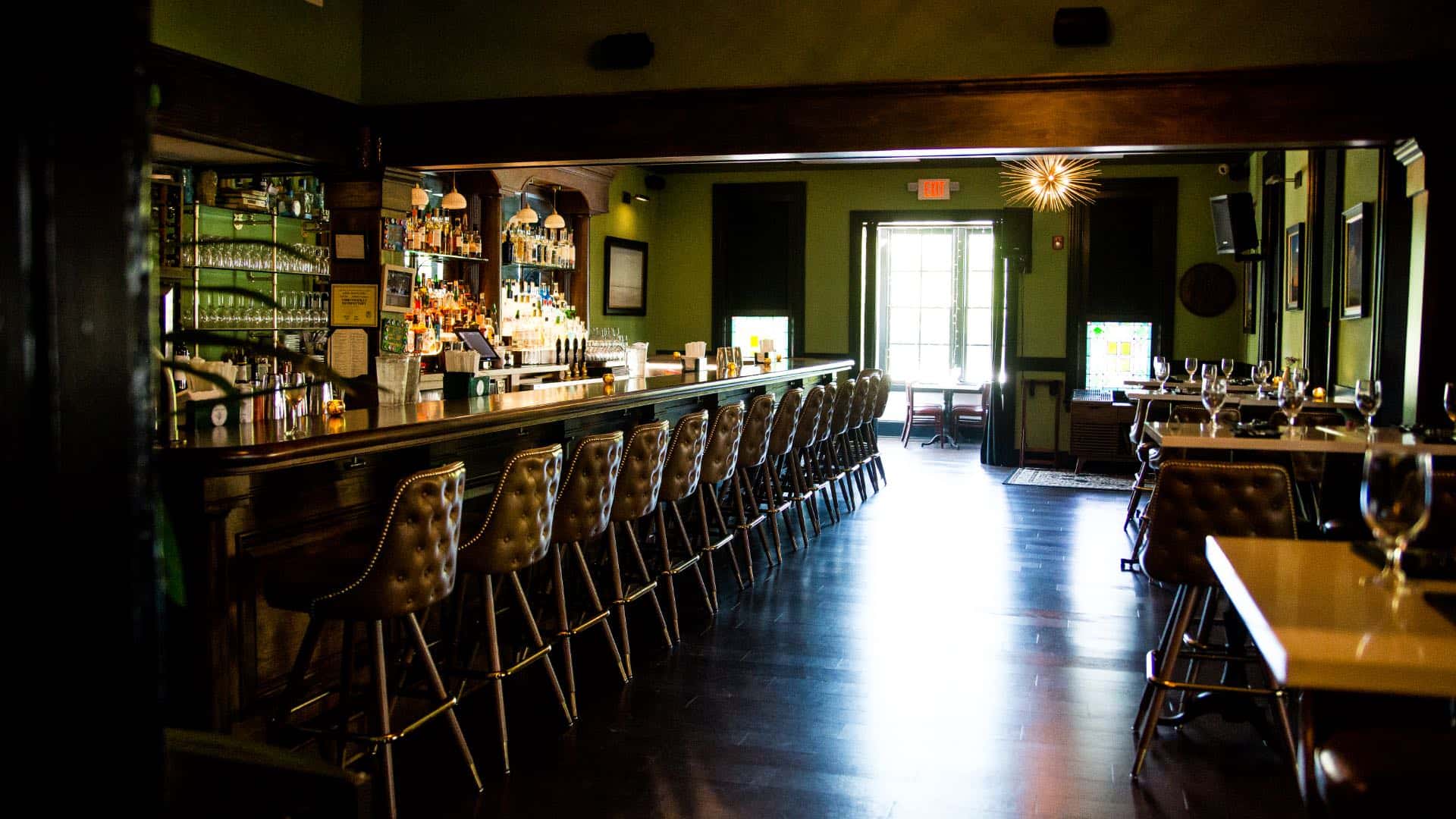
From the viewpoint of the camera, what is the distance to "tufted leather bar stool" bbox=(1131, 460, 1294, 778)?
3498 mm

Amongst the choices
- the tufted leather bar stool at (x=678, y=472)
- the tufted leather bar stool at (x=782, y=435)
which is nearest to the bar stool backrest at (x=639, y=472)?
the tufted leather bar stool at (x=678, y=472)

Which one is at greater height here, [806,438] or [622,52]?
[622,52]

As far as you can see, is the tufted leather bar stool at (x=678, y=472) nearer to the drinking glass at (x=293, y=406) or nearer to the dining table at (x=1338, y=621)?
the drinking glass at (x=293, y=406)

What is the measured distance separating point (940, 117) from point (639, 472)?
2593mm

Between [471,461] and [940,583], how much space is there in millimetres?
2728

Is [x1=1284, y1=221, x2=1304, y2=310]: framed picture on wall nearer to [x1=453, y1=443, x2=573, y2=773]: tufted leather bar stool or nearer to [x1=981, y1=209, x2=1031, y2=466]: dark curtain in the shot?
[x1=981, y1=209, x2=1031, y2=466]: dark curtain

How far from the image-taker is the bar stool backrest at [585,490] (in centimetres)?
399

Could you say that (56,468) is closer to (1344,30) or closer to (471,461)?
(471,461)

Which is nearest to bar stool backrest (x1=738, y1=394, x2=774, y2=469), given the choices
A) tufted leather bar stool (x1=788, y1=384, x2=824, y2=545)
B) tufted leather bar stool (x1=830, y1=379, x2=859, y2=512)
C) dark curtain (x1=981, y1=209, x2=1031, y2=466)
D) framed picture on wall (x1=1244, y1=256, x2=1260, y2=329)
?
tufted leather bar stool (x1=788, y1=384, x2=824, y2=545)

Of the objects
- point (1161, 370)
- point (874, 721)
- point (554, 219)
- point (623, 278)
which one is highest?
point (554, 219)

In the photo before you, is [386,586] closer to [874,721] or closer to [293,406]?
[293,406]

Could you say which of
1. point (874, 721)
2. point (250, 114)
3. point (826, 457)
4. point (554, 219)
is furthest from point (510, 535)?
point (554, 219)

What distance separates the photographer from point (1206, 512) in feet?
11.6

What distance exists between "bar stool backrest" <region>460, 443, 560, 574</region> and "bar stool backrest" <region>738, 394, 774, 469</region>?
2.51 metres
